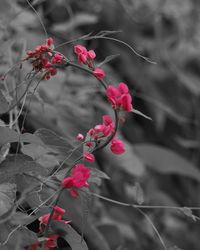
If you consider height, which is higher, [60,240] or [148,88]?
[60,240]

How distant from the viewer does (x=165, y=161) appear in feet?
8.14

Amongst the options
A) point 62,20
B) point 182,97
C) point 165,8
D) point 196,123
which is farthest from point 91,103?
point 165,8

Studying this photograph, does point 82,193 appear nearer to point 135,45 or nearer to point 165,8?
point 135,45

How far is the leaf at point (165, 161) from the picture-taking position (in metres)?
2.47

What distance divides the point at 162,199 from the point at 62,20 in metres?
0.87

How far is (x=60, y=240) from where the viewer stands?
143cm

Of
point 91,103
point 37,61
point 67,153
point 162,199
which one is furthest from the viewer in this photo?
point 162,199

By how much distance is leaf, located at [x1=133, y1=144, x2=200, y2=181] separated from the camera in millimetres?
2473

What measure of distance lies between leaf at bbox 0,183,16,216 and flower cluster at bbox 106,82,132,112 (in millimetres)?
164

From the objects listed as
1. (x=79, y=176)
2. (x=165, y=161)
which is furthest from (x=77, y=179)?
(x=165, y=161)

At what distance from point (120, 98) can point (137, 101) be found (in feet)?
7.23

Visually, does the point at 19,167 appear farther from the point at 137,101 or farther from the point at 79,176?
the point at 137,101

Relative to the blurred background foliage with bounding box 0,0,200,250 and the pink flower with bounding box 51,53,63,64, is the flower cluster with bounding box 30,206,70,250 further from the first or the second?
the blurred background foliage with bounding box 0,0,200,250

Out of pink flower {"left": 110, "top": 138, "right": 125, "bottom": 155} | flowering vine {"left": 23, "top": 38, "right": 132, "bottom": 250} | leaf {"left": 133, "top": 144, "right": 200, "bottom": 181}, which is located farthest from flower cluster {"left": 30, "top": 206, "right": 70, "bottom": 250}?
leaf {"left": 133, "top": 144, "right": 200, "bottom": 181}
